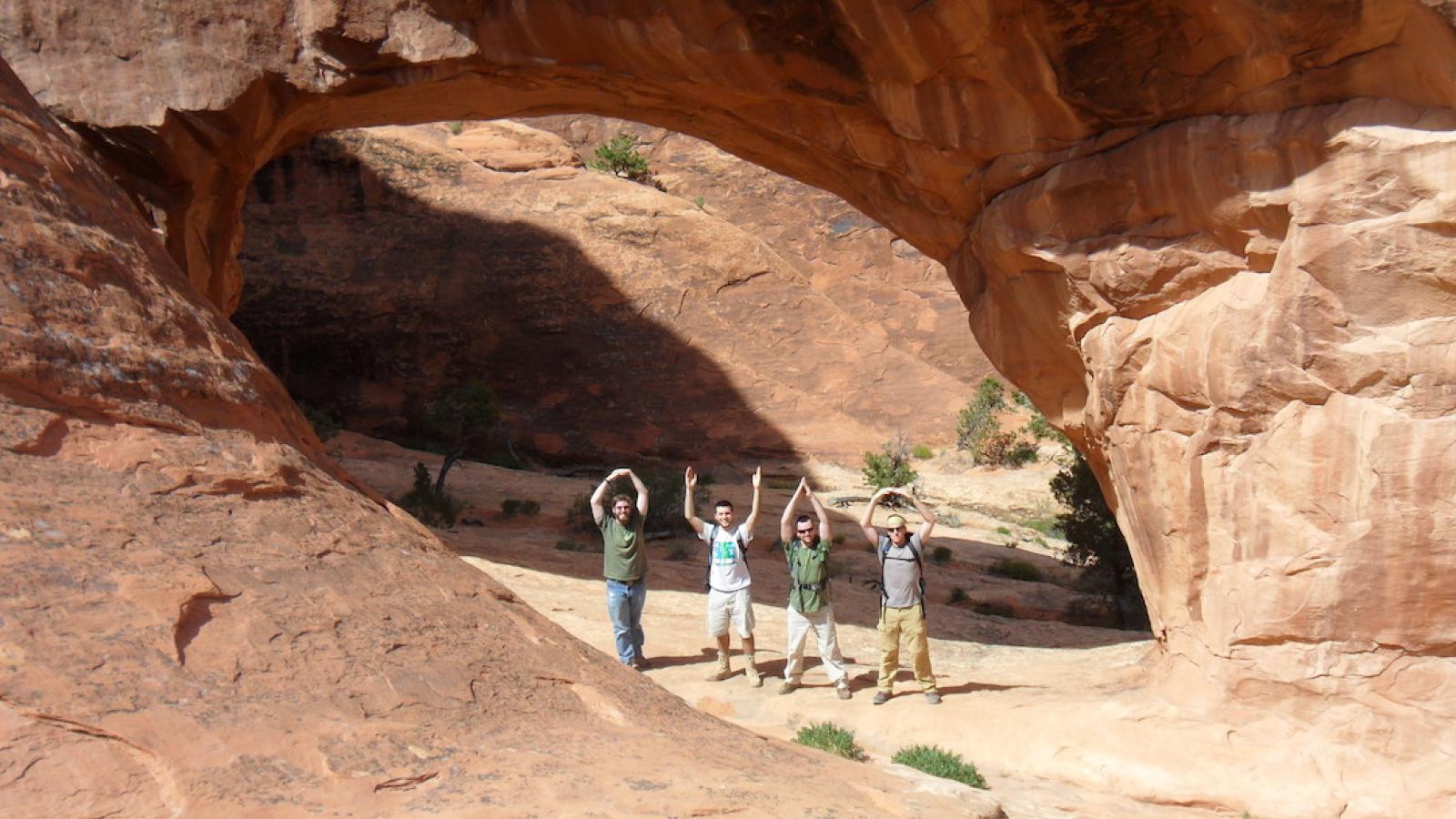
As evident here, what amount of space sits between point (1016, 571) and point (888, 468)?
17.1 ft

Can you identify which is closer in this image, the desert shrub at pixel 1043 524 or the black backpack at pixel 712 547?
the black backpack at pixel 712 547

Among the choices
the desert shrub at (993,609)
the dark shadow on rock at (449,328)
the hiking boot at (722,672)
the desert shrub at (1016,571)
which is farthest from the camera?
the dark shadow on rock at (449,328)

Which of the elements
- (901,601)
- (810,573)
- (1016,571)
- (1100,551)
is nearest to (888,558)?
(901,601)

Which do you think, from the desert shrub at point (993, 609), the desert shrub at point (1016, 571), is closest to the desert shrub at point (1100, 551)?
the desert shrub at point (1016, 571)

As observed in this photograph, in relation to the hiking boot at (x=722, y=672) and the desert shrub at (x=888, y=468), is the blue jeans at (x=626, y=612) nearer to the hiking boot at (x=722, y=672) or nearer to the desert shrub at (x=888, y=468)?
the hiking boot at (x=722, y=672)

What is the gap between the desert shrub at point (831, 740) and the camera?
23.4 feet

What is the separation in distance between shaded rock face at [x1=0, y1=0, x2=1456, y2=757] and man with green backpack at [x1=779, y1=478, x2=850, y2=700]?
7.76 feet

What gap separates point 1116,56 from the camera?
7.72 metres

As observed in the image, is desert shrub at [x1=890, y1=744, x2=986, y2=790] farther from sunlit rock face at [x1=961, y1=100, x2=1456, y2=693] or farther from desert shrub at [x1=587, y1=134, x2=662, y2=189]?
desert shrub at [x1=587, y1=134, x2=662, y2=189]

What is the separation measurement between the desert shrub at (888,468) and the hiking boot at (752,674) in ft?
36.7

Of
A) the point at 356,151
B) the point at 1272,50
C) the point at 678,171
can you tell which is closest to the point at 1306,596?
the point at 1272,50

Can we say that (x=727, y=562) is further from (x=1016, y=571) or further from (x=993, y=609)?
(x=1016, y=571)

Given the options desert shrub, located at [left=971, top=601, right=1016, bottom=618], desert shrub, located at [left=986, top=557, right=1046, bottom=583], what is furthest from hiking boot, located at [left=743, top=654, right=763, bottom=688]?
desert shrub, located at [left=986, top=557, right=1046, bottom=583]

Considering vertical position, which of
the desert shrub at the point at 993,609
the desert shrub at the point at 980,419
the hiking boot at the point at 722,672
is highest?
the desert shrub at the point at 980,419
